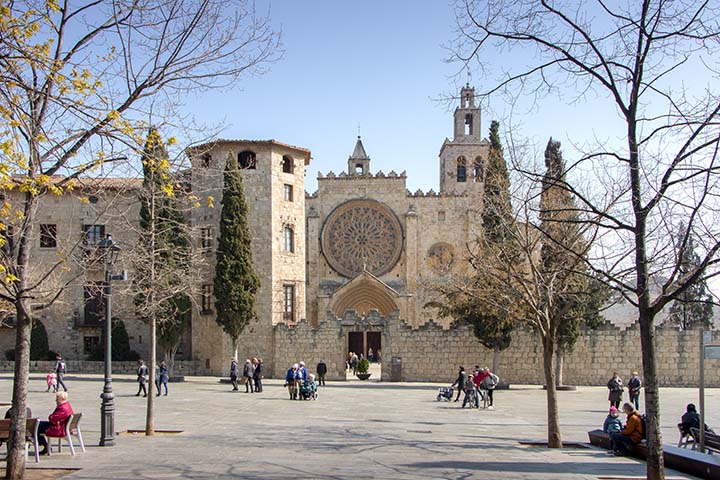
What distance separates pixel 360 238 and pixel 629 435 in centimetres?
3866

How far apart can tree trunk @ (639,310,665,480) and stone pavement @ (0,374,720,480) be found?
240 centimetres

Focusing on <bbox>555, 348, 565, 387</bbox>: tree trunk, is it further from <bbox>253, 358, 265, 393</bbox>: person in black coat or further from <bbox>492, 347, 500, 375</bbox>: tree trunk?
<bbox>253, 358, 265, 393</bbox>: person in black coat

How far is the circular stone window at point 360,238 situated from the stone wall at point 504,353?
15.7 m

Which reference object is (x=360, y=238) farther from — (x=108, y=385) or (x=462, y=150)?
(x=108, y=385)

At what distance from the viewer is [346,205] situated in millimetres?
51625

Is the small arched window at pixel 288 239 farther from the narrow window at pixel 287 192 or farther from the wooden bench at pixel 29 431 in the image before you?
the wooden bench at pixel 29 431

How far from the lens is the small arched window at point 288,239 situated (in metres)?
38.2

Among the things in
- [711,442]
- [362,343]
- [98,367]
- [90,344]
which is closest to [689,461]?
[711,442]

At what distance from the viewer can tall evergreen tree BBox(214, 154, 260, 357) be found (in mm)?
33781

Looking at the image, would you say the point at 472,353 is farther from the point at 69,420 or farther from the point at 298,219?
the point at 69,420

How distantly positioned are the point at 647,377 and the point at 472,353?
2591 centimetres

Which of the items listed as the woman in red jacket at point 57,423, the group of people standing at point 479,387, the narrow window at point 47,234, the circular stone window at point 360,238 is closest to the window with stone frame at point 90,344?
the narrow window at point 47,234

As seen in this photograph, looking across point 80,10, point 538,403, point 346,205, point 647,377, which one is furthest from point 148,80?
point 346,205

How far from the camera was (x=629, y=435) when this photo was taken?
13016 millimetres
